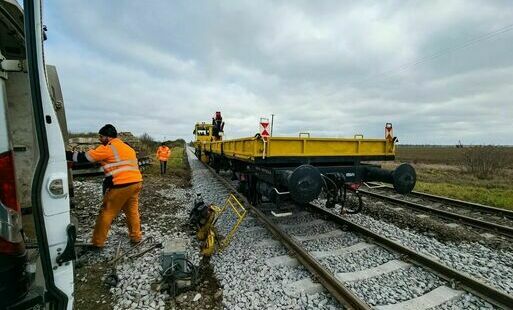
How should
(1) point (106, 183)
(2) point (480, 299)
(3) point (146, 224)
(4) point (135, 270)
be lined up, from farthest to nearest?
(3) point (146, 224) < (1) point (106, 183) < (4) point (135, 270) < (2) point (480, 299)

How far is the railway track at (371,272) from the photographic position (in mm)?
3109

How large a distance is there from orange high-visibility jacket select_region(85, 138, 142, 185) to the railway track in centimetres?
254

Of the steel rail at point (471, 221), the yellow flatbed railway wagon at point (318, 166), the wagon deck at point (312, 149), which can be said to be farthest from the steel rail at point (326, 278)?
the steel rail at point (471, 221)

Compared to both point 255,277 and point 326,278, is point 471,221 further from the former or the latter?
point 255,277

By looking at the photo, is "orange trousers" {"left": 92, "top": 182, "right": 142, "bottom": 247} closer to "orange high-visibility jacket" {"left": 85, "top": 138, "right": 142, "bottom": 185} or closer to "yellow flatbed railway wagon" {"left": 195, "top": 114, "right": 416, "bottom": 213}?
"orange high-visibility jacket" {"left": 85, "top": 138, "right": 142, "bottom": 185}

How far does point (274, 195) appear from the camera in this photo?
16.2 ft

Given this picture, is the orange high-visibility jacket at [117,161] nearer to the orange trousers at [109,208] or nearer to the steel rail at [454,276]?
the orange trousers at [109,208]

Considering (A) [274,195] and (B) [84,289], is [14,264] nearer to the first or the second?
(B) [84,289]

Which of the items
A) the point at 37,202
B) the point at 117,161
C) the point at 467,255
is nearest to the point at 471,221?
the point at 467,255

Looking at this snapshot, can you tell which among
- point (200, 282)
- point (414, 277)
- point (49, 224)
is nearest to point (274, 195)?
point (200, 282)

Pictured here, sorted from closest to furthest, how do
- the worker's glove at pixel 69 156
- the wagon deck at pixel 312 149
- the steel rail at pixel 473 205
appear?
the worker's glove at pixel 69 156 → the wagon deck at pixel 312 149 → the steel rail at pixel 473 205

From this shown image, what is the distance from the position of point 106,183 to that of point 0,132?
2.80 meters

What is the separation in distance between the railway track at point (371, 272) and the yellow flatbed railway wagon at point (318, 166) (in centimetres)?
64

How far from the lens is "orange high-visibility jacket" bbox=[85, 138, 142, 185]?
4129 mm
